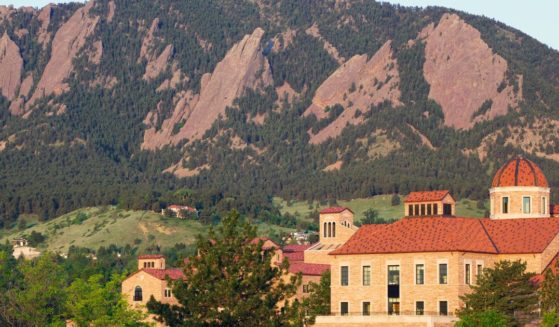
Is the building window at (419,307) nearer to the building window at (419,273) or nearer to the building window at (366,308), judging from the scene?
the building window at (419,273)

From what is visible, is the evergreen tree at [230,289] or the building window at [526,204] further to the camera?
the building window at [526,204]

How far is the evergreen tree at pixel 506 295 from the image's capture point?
141 meters

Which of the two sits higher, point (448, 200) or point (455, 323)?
point (448, 200)

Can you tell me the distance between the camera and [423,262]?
15112 centimetres

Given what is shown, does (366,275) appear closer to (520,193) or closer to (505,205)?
(505,205)

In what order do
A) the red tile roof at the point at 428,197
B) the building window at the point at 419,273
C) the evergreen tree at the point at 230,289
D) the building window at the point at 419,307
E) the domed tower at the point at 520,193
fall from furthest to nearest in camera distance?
the domed tower at the point at 520,193 < the red tile roof at the point at 428,197 < the building window at the point at 419,273 < the building window at the point at 419,307 < the evergreen tree at the point at 230,289

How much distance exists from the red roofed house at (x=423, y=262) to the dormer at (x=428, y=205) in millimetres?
4934

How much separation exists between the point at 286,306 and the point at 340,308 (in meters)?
32.7

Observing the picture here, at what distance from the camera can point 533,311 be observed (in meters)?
144

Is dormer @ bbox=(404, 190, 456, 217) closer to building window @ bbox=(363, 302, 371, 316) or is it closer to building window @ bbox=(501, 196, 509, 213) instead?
building window @ bbox=(501, 196, 509, 213)

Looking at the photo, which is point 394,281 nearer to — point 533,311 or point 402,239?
point 402,239

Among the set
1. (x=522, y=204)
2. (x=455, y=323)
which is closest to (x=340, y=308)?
(x=455, y=323)

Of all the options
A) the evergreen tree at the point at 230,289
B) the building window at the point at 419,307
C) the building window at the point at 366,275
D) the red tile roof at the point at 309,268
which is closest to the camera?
the evergreen tree at the point at 230,289

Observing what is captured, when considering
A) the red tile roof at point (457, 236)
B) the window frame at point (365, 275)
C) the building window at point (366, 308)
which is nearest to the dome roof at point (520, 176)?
the red tile roof at point (457, 236)
